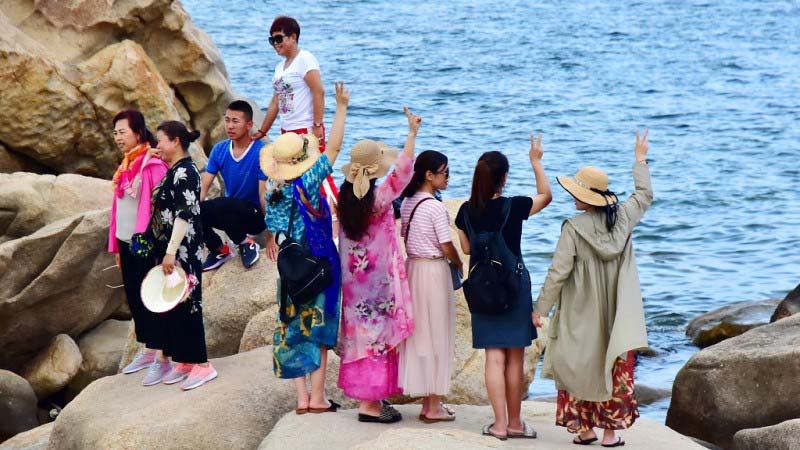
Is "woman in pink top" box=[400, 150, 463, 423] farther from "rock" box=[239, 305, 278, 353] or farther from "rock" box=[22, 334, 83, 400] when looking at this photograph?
"rock" box=[22, 334, 83, 400]

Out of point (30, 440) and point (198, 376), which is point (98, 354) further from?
point (198, 376)

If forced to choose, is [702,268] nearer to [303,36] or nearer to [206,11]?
[303,36]

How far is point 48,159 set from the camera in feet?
47.0

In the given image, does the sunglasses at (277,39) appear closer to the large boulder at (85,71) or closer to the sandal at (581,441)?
the sandal at (581,441)

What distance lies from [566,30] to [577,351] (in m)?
34.0

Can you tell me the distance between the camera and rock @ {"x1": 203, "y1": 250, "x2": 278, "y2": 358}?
10.0 meters

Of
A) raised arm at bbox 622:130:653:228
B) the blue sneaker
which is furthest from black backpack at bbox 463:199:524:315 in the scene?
the blue sneaker

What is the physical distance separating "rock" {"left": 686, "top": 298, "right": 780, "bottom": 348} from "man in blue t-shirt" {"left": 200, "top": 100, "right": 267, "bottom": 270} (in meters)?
6.40

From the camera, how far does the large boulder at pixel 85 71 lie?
13.9 m

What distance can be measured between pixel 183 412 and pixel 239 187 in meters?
2.37

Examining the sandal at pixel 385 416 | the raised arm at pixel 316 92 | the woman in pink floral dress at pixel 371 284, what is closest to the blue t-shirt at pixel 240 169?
the raised arm at pixel 316 92

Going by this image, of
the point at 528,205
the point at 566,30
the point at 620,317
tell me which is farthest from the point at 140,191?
the point at 566,30

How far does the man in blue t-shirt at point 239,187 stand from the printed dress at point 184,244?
4.11ft

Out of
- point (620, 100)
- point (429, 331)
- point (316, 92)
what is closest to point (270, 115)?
point (316, 92)
